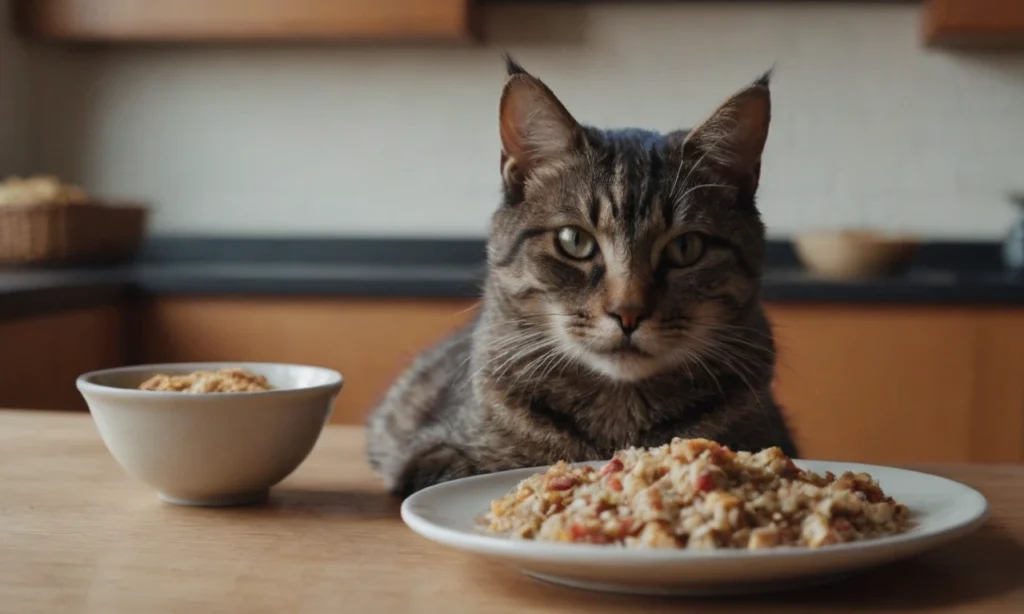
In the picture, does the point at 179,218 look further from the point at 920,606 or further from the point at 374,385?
the point at 920,606

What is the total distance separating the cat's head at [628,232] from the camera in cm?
107

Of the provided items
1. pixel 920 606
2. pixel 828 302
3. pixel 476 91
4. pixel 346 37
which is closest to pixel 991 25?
pixel 828 302

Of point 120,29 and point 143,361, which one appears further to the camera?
point 120,29

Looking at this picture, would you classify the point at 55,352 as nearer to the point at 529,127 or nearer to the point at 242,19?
the point at 242,19

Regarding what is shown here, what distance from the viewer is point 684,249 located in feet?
3.66

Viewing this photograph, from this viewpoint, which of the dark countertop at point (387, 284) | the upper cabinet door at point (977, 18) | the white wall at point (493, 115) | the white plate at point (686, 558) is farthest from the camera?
the white wall at point (493, 115)

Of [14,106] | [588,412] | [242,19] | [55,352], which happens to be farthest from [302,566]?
[14,106]

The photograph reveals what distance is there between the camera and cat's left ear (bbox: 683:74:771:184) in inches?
44.6

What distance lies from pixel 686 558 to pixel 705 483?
0.11 meters

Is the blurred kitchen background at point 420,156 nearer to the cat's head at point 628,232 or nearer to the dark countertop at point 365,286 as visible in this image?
the dark countertop at point 365,286

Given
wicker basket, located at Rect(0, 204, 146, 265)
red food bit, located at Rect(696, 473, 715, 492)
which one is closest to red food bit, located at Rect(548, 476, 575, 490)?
red food bit, located at Rect(696, 473, 715, 492)

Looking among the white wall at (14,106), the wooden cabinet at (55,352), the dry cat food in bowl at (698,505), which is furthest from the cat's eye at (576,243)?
the white wall at (14,106)

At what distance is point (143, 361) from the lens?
2654mm

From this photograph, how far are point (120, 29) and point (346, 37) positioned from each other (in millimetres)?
581
